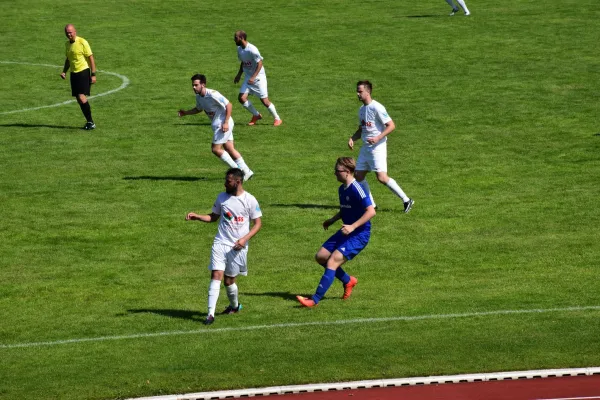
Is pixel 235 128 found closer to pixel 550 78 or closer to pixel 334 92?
pixel 334 92

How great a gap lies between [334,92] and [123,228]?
13.8 metres

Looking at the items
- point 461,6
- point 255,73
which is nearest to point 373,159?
point 255,73

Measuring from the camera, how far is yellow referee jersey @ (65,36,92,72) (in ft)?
99.8

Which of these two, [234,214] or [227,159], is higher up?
[234,214]

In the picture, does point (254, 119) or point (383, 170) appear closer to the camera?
point (383, 170)

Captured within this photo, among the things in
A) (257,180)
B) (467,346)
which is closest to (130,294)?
(467,346)

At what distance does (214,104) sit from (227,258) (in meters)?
8.53

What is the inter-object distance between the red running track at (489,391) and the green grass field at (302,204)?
483 millimetres

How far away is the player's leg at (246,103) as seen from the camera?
101 feet

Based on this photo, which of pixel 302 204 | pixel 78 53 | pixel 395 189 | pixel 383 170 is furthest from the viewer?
pixel 78 53

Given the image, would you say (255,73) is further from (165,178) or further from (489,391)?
(489,391)

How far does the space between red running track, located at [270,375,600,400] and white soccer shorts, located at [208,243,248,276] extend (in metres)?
2.80

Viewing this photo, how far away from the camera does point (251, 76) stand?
30.7 m

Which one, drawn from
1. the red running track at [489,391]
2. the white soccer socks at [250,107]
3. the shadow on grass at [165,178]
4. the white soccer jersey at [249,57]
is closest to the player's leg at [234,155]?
the shadow on grass at [165,178]
